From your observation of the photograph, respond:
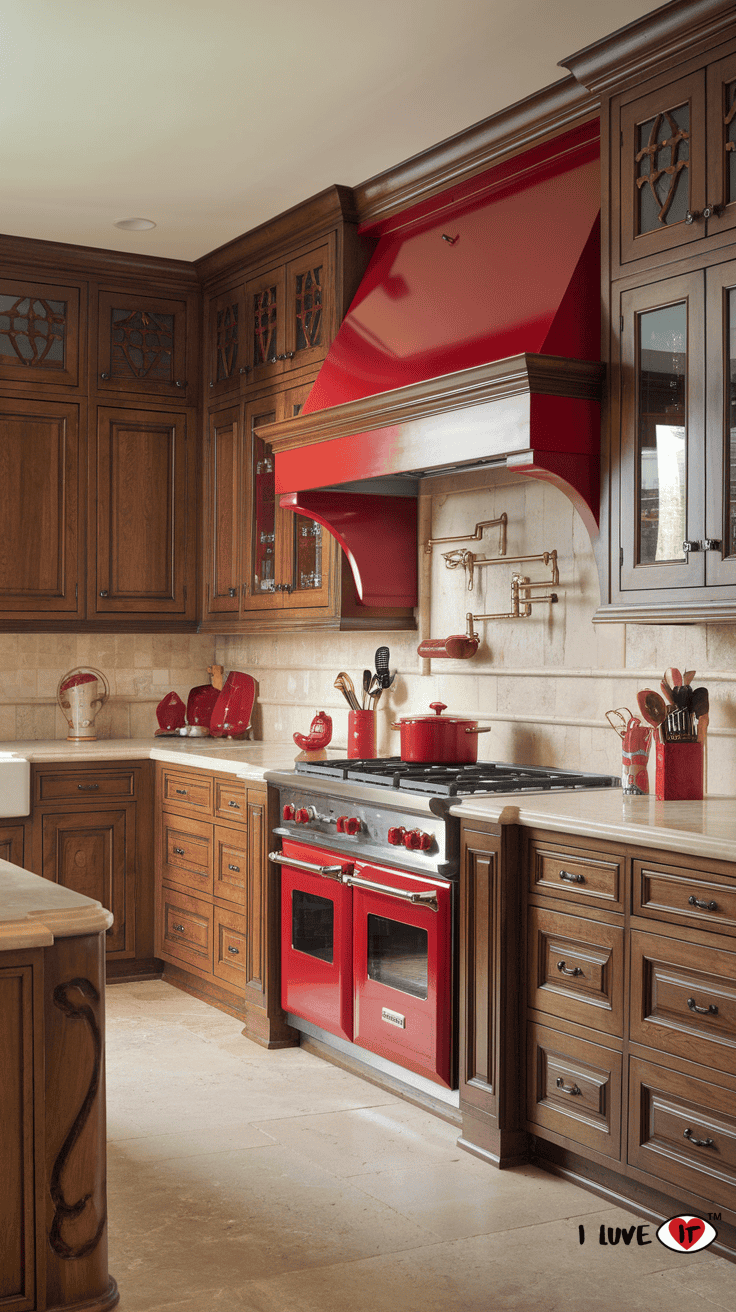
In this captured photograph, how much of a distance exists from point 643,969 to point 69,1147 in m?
1.27

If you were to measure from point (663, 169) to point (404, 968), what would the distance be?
221cm

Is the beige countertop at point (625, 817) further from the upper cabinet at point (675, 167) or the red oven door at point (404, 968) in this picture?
the upper cabinet at point (675, 167)

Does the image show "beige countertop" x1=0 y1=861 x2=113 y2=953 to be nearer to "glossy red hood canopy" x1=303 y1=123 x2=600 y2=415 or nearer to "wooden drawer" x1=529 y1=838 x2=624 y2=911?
"wooden drawer" x1=529 y1=838 x2=624 y2=911

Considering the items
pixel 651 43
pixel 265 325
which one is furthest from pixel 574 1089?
pixel 265 325

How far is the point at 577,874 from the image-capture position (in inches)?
120

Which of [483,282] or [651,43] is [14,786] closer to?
[483,282]

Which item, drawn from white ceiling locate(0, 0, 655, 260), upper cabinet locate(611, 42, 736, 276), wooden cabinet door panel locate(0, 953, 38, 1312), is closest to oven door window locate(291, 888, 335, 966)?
wooden cabinet door panel locate(0, 953, 38, 1312)

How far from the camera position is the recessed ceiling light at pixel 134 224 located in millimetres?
5059

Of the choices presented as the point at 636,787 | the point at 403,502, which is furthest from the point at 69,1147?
the point at 403,502

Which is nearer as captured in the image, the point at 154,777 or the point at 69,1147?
the point at 69,1147

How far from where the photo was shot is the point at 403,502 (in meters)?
4.64

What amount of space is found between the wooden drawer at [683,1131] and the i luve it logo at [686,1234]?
5.2 inches

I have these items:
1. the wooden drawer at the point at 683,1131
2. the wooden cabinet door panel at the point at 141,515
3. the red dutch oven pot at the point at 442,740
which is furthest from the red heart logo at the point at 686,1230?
the wooden cabinet door panel at the point at 141,515

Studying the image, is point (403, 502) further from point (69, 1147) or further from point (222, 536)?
point (69, 1147)
